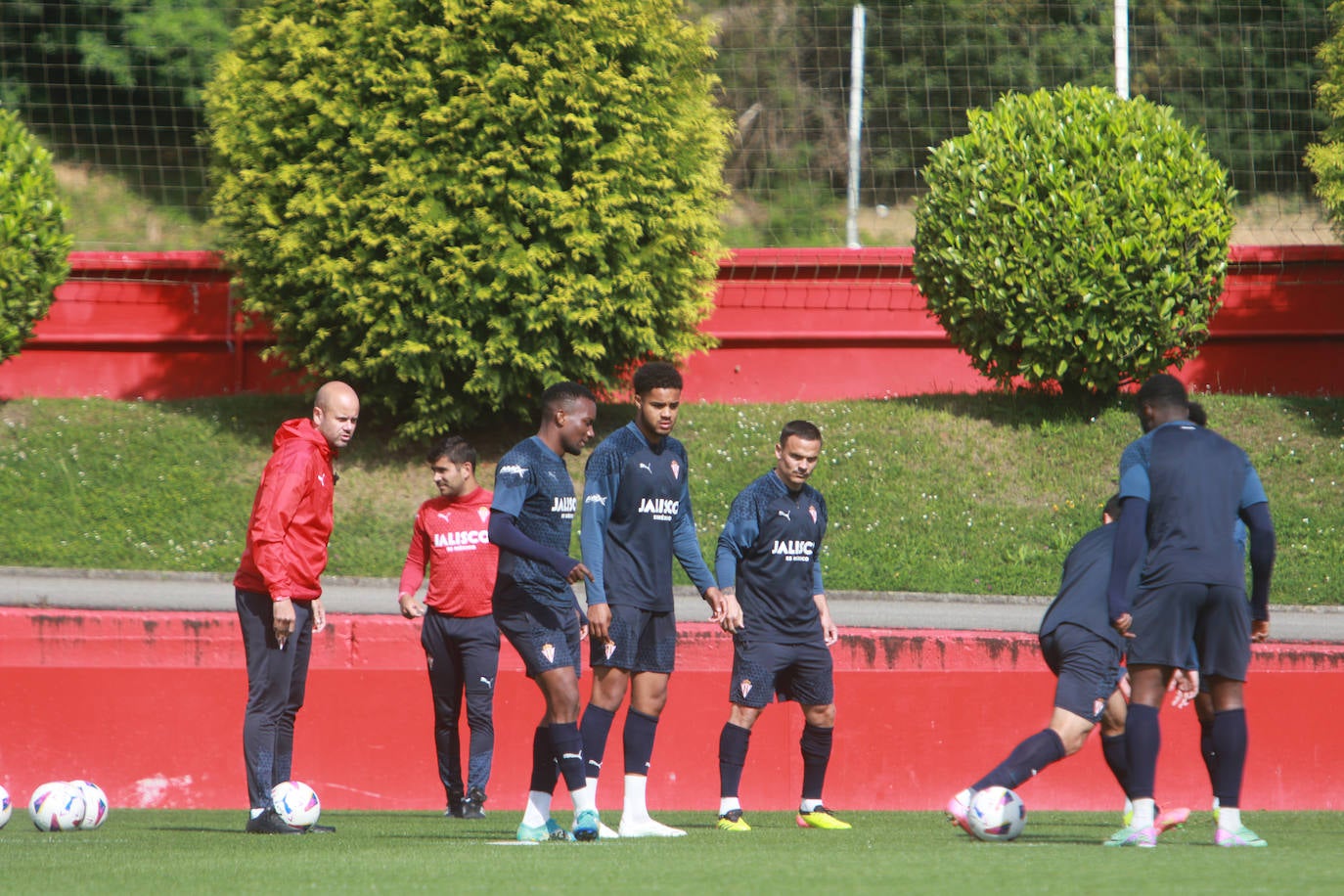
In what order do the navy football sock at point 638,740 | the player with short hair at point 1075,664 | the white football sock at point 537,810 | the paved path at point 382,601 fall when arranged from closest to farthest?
the player with short hair at point 1075,664, the white football sock at point 537,810, the navy football sock at point 638,740, the paved path at point 382,601

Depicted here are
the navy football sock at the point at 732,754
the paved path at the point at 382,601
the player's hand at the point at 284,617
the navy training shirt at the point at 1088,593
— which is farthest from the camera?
the paved path at the point at 382,601

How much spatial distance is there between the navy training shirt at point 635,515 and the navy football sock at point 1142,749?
6.19 feet

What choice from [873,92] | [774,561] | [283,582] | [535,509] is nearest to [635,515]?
[535,509]

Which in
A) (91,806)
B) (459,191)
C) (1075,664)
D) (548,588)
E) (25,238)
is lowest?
(91,806)

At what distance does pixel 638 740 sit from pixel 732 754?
718 millimetres

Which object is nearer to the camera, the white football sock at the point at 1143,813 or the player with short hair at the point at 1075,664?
the white football sock at the point at 1143,813

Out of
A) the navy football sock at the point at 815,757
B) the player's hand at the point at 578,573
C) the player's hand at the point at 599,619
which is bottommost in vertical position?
the navy football sock at the point at 815,757

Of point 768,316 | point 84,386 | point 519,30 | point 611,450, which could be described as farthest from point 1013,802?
point 84,386

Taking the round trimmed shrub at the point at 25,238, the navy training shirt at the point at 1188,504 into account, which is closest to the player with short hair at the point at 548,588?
the navy training shirt at the point at 1188,504

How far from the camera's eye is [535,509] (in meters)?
6.49

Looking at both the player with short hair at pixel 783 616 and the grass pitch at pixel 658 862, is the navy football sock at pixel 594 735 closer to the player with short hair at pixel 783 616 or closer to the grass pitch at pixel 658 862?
the grass pitch at pixel 658 862

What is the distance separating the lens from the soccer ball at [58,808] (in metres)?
6.79

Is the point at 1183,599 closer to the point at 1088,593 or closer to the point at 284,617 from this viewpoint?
the point at 1088,593

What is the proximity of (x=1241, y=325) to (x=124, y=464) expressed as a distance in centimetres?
1242
